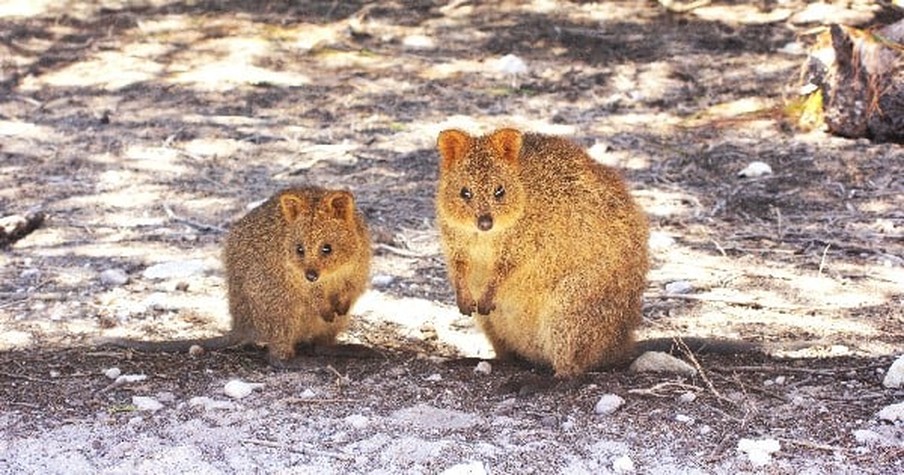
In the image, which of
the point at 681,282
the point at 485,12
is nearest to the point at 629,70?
the point at 485,12

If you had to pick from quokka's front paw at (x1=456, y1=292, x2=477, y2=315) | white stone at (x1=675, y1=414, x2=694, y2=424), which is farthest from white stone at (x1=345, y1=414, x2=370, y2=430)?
white stone at (x1=675, y1=414, x2=694, y2=424)

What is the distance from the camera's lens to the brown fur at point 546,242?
448cm

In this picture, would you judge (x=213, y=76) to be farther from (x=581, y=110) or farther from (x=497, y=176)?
(x=497, y=176)

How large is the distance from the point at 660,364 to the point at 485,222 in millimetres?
858

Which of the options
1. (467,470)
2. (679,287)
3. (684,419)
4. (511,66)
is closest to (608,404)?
(684,419)

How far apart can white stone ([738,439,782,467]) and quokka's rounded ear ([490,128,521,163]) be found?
1.25 metres

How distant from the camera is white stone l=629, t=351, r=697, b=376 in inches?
183

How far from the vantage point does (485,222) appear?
4410mm

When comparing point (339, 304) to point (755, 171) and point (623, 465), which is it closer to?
point (623, 465)

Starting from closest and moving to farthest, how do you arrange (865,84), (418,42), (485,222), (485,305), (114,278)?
1. (485,222)
2. (485,305)
3. (114,278)
4. (865,84)
5. (418,42)

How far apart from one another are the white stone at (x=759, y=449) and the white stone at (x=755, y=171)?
3599mm

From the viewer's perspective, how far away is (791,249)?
629 cm

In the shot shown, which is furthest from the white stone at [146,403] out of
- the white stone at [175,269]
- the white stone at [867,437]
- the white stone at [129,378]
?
the white stone at [867,437]

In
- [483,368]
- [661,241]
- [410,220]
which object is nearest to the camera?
[483,368]
